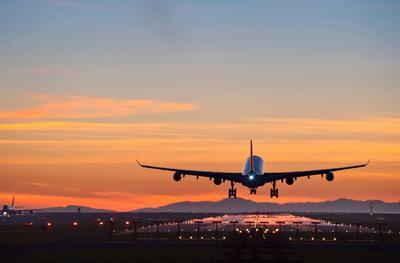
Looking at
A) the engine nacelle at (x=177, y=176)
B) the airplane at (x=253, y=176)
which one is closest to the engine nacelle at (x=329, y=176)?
the airplane at (x=253, y=176)

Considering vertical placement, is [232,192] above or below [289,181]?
below

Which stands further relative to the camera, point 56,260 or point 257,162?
point 257,162

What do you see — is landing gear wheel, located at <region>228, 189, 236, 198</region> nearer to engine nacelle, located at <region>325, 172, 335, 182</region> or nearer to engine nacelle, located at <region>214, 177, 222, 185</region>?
engine nacelle, located at <region>214, 177, 222, 185</region>

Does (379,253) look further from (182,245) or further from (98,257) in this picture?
(98,257)

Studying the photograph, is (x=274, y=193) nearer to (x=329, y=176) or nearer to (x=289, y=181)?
(x=289, y=181)

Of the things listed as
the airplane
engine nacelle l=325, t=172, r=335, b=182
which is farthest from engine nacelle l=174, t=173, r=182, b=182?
engine nacelle l=325, t=172, r=335, b=182

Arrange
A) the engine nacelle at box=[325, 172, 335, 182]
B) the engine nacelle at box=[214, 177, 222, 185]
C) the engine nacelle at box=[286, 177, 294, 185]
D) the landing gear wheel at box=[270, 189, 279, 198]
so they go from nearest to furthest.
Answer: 1. the engine nacelle at box=[325, 172, 335, 182]
2. the engine nacelle at box=[214, 177, 222, 185]
3. the engine nacelle at box=[286, 177, 294, 185]
4. the landing gear wheel at box=[270, 189, 279, 198]

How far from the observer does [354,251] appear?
291ft

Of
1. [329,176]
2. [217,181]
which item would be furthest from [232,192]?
[329,176]

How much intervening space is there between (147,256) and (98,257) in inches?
196

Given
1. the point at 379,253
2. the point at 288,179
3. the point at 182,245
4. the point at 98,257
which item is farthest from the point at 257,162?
the point at 98,257

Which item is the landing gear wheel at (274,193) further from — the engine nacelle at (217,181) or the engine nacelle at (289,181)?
the engine nacelle at (217,181)

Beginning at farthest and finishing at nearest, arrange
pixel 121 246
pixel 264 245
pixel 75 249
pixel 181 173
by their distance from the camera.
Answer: pixel 181 173
pixel 121 246
pixel 75 249
pixel 264 245

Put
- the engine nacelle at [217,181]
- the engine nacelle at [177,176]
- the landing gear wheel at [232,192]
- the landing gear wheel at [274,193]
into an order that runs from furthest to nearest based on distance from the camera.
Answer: the landing gear wheel at [274,193], the landing gear wheel at [232,192], the engine nacelle at [217,181], the engine nacelle at [177,176]
